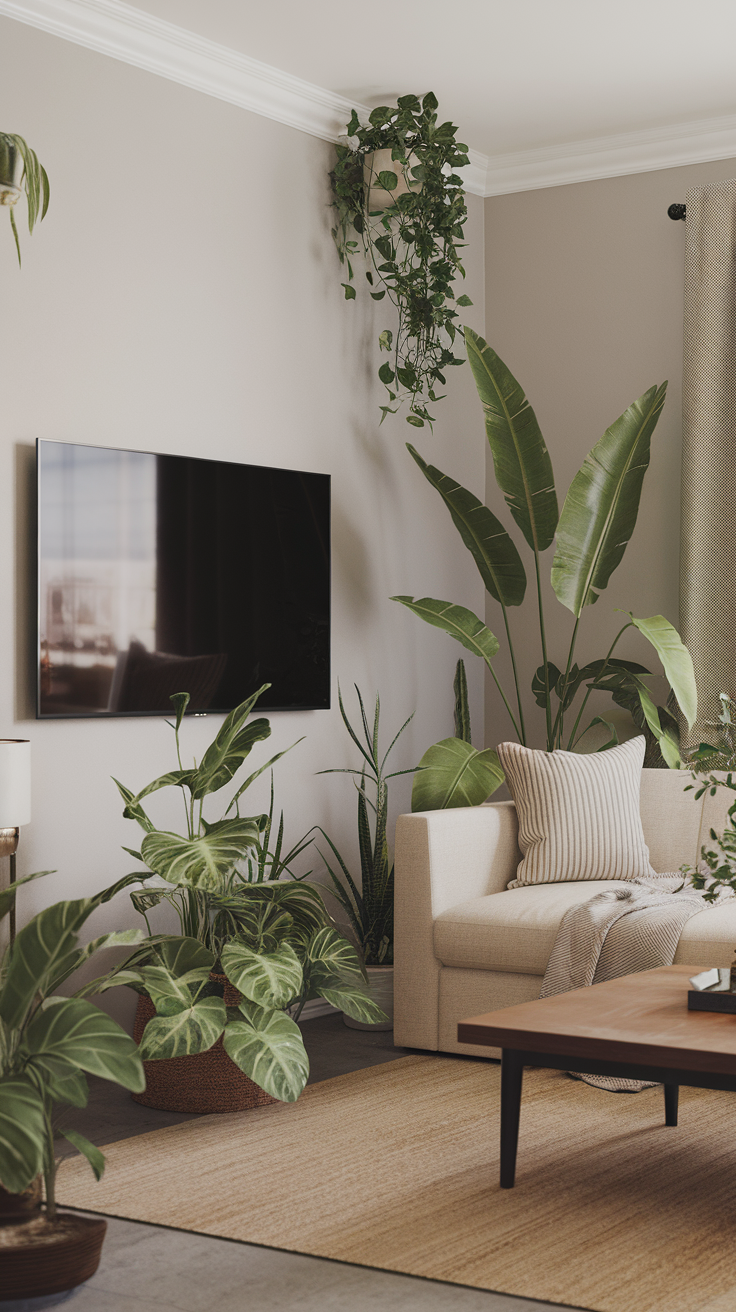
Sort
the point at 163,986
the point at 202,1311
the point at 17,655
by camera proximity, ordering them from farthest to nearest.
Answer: the point at 17,655, the point at 163,986, the point at 202,1311

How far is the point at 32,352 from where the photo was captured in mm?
3652

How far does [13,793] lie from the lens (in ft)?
10.8

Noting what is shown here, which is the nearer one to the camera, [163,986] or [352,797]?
[163,986]

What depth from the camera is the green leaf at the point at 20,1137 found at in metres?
2.14

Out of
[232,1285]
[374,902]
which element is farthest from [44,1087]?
[374,902]

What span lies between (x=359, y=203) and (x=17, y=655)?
79.7 inches

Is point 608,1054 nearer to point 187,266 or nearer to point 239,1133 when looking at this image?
point 239,1133

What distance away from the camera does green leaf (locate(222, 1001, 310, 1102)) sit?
3049 millimetres

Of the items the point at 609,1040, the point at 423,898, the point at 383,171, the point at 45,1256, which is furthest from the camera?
the point at 383,171

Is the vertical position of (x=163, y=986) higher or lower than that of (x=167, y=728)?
lower

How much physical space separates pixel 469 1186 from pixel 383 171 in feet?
10.3

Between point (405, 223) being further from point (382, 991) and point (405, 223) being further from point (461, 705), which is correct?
point (382, 991)

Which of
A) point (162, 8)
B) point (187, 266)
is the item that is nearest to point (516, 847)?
point (187, 266)

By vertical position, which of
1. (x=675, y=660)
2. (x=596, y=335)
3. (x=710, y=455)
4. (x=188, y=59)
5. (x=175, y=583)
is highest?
(x=188, y=59)
